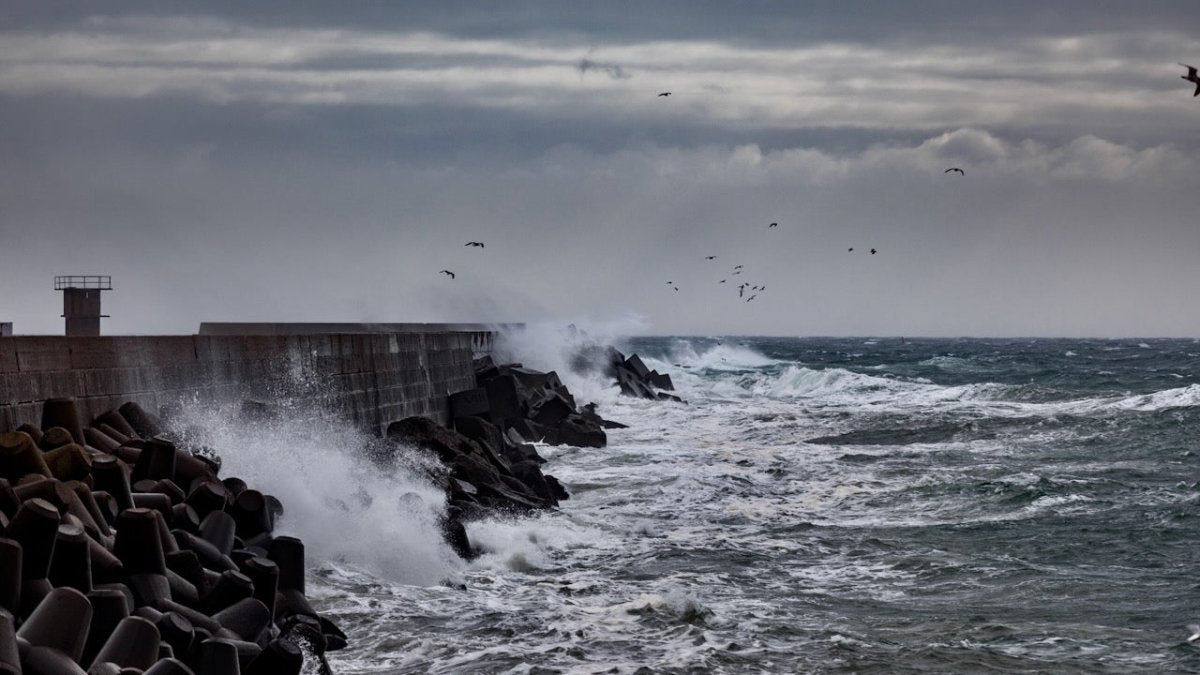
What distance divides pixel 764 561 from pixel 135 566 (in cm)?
658

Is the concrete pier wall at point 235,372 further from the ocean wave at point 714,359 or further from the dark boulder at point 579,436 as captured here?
the ocean wave at point 714,359

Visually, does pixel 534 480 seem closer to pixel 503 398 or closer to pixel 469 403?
pixel 469 403

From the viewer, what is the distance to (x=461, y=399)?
1988 cm

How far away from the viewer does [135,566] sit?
616cm

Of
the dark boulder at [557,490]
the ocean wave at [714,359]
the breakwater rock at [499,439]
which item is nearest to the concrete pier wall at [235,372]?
the breakwater rock at [499,439]

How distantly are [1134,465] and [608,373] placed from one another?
57.9 ft

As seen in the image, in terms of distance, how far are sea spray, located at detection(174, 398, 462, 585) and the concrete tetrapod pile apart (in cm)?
173

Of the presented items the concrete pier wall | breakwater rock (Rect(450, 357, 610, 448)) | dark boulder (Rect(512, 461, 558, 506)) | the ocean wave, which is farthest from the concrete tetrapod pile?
the ocean wave

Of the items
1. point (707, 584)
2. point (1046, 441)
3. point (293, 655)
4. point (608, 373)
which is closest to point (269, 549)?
point (293, 655)

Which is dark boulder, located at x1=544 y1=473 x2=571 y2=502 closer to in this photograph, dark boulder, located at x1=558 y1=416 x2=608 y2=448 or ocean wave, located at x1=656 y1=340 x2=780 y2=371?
dark boulder, located at x1=558 y1=416 x2=608 y2=448

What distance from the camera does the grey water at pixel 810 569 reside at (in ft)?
27.3

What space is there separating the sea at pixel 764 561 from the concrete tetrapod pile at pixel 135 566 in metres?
0.88

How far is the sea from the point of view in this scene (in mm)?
8367

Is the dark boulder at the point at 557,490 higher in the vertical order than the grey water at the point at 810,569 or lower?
higher
